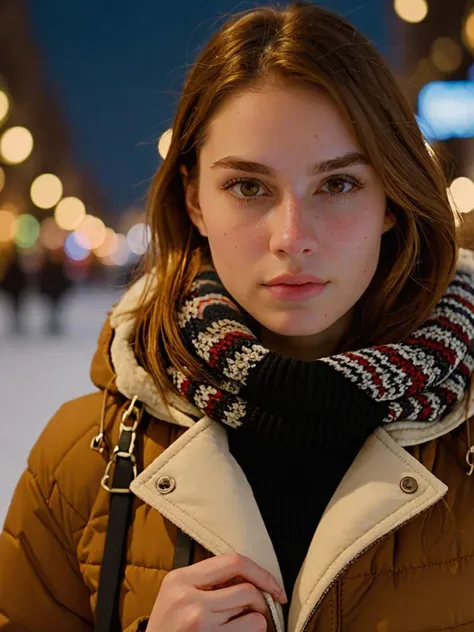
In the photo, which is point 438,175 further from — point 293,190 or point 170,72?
point 170,72

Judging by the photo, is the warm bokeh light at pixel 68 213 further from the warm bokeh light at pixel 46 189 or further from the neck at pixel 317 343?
the neck at pixel 317 343

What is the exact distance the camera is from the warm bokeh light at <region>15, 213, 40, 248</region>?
80.8ft

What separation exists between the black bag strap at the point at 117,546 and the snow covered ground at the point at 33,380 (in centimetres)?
101

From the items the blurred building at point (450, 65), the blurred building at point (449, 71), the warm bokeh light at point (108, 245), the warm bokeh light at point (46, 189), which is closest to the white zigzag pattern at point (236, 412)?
the blurred building at point (449, 71)

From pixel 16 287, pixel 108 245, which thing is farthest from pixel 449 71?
pixel 108 245

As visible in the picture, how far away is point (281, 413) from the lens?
1.57 m

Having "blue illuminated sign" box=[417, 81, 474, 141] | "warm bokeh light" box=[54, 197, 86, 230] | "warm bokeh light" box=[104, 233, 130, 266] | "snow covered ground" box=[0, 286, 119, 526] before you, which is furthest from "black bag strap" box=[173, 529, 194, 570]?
"warm bokeh light" box=[104, 233, 130, 266]

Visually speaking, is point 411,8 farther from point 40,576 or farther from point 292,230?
point 40,576

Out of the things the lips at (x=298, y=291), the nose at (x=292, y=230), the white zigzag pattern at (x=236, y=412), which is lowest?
the white zigzag pattern at (x=236, y=412)

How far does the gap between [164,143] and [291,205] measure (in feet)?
1.62

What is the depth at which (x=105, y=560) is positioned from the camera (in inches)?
62.1

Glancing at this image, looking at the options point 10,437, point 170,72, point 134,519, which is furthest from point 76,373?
point 134,519

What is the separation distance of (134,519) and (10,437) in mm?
4244

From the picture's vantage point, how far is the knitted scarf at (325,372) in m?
1.54
